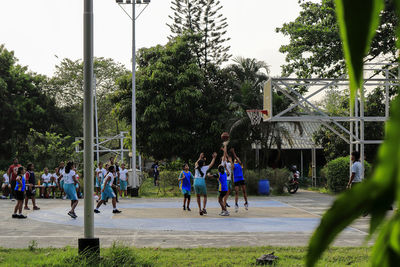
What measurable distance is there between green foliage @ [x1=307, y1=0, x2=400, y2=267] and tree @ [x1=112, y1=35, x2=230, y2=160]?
24.6 meters

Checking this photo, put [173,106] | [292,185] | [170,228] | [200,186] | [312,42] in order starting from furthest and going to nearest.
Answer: [173,106] < [292,185] < [312,42] < [200,186] < [170,228]

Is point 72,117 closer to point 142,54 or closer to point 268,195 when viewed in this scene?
point 142,54

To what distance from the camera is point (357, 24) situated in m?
0.25

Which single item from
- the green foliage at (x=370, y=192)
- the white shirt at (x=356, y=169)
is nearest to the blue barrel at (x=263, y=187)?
the white shirt at (x=356, y=169)

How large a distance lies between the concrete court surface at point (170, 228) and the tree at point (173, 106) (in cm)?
1044

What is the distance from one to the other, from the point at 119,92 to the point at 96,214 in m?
14.3

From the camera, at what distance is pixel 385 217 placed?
0.83ft

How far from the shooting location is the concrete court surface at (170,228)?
863 centimetres

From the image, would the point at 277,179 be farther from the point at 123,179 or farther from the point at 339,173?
the point at 123,179

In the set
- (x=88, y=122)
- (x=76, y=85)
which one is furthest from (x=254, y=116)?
(x=76, y=85)

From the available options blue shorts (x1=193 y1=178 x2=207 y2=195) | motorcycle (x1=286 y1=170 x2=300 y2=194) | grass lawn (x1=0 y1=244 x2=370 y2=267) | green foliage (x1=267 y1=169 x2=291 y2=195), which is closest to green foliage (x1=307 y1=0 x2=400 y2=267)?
grass lawn (x1=0 y1=244 x2=370 y2=267)

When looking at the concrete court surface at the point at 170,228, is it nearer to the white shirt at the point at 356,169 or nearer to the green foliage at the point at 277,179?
the white shirt at the point at 356,169

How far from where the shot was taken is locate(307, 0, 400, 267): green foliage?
221 millimetres

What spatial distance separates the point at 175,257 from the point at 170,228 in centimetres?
376
